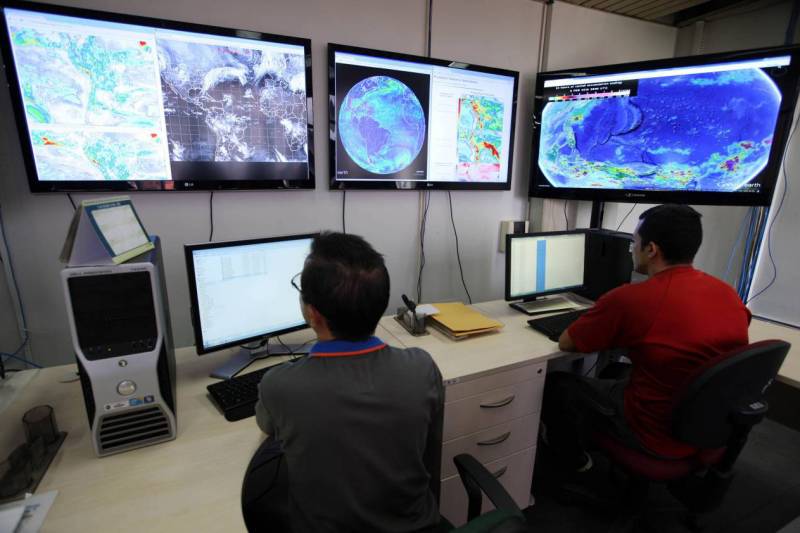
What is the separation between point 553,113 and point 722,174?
88 centimetres

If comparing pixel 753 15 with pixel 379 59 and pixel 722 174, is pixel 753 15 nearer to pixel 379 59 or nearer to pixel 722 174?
pixel 722 174

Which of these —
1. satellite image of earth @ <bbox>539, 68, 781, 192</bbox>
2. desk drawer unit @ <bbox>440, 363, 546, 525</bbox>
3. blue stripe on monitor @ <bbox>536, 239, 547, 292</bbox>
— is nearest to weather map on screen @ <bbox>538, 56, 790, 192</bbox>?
satellite image of earth @ <bbox>539, 68, 781, 192</bbox>

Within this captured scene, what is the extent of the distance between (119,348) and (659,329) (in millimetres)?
1582

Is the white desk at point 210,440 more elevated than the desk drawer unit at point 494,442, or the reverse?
the white desk at point 210,440

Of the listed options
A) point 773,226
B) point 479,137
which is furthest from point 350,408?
point 773,226

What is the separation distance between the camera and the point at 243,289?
132cm

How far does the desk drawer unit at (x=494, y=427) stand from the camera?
142cm

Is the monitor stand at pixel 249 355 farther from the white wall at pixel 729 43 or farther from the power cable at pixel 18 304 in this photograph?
the white wall at pixel 729 43

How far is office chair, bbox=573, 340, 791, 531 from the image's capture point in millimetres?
1138

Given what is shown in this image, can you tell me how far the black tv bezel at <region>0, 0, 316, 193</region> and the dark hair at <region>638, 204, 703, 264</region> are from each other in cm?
141

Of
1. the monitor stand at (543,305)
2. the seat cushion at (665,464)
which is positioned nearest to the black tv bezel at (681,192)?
the monitor stand at (543,305)

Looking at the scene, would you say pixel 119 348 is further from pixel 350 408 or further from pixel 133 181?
pixel 133 181

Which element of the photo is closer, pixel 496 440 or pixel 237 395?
pixel 237 395

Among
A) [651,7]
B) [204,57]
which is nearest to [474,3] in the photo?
[651,7]
